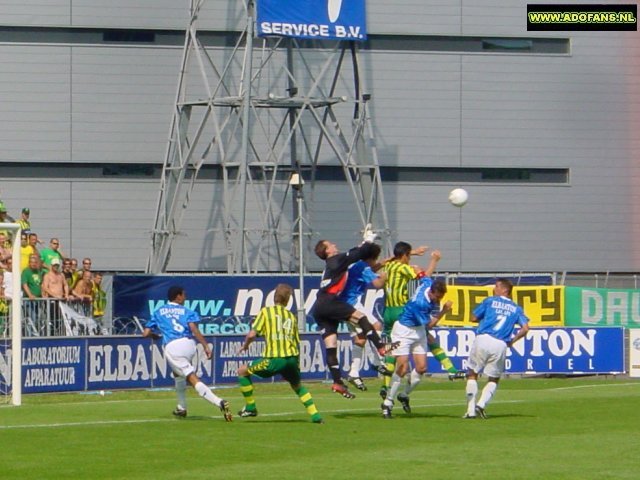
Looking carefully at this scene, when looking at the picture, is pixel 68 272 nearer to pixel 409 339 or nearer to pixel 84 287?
pixel 84 287

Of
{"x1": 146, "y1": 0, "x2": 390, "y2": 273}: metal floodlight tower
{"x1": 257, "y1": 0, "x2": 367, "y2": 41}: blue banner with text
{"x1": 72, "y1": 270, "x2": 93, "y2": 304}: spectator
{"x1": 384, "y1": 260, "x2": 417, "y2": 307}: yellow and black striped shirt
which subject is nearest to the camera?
{"x1": 384, "y1": 260, "x2": 417, "y2": 307}: yellow and black striped shirt

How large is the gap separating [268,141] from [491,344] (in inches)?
895

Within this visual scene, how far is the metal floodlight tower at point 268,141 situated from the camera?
40875mm

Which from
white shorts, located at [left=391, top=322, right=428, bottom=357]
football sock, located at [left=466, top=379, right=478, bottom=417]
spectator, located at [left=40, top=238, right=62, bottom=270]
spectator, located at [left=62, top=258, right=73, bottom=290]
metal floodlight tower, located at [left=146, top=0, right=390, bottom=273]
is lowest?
football sock, located at [left=466, top=379, right=478, bottom=417]

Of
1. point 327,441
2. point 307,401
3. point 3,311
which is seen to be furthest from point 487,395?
point 3,311

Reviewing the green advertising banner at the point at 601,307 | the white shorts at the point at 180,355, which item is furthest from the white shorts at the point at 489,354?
the green advertising banner at the point at 601,307

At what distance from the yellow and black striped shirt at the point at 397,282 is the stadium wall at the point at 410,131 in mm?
21171

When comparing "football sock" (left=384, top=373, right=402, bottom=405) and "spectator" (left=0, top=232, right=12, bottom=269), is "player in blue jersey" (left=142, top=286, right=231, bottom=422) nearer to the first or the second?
"football sock" (left=384, top=373, right=402, bottom=405)

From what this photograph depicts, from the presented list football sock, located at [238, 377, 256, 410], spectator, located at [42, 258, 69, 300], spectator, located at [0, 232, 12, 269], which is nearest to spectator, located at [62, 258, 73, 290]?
spectator, located at [42, 258, 69, 300]

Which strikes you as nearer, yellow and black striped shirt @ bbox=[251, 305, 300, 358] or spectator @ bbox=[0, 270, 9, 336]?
yellow and black striped shirt @ bbox=[251, 305, 300, 358]

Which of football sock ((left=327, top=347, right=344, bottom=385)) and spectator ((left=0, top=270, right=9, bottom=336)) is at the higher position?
spectator ((left=0, top=270, right=9, bottom=336))

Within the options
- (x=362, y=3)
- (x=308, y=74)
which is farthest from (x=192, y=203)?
(x=362, y=3)

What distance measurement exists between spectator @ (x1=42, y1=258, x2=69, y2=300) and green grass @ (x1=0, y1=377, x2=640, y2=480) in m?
4.65

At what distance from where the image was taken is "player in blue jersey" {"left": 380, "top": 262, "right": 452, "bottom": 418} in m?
20.3
